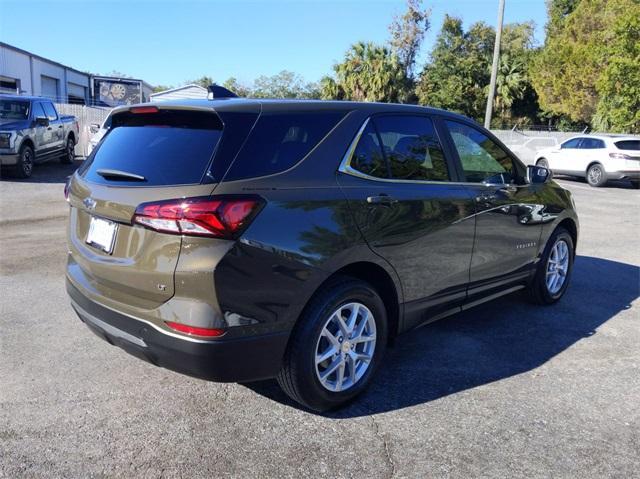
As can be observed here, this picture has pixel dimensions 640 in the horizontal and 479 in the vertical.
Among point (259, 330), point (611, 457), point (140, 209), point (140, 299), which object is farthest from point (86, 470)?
point (611, 457)

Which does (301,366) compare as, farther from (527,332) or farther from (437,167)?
(527,332)

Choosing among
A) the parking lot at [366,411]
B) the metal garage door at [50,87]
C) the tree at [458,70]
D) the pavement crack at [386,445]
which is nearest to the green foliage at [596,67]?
the tree at [458,70]

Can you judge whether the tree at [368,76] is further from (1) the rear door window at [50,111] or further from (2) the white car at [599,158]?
(1) the rear door window at [50,111]

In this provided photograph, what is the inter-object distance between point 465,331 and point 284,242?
2422 mm

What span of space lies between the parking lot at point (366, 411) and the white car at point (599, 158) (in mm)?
14628

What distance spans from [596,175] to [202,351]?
1863 centimetres

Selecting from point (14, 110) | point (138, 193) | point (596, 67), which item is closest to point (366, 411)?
point (138, 193)

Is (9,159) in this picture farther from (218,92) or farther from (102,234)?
(102,234)

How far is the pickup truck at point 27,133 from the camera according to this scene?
1275 cm

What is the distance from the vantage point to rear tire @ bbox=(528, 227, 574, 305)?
5.20m

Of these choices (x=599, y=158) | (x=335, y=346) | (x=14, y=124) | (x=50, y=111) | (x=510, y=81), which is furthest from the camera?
(x=510, y=81)

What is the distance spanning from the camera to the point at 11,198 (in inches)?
429

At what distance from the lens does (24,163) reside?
1324 cm

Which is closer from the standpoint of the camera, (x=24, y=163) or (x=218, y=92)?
(x=218, y=92)
